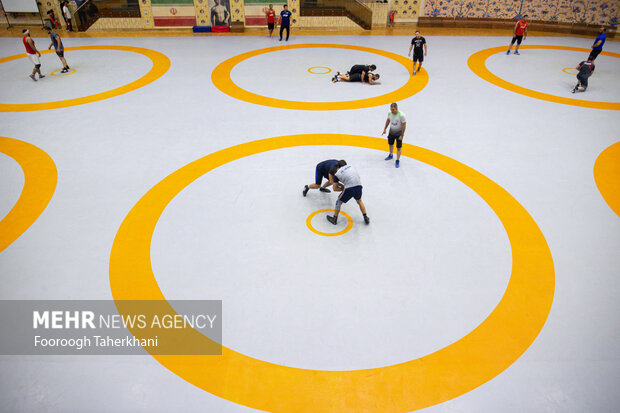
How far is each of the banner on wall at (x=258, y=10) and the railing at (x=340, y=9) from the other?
4.48ft

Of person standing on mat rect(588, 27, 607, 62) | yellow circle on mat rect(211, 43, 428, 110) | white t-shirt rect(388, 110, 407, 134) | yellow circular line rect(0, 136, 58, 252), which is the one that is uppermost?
person standing on mat rect(588, 27, 607, 62)

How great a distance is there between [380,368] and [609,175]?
8021 millimetres

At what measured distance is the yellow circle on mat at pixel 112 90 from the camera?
12836 mm

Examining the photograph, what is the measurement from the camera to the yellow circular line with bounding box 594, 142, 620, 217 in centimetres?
872

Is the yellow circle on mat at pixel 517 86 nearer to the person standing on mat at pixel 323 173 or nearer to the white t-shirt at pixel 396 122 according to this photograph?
the white t-shirt at pixel 396 122

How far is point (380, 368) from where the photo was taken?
5391 mm

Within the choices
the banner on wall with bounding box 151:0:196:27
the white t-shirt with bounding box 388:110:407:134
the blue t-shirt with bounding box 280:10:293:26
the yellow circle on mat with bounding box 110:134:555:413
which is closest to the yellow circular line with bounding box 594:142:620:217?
the yellow circle on mat with bounding box 110:134:555:413

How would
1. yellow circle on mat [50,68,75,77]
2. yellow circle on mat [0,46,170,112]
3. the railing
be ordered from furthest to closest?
1. the railing
2. yellow circle on mat [50,68,75,77]
3. yellow circle on mat [0,46,170,112]

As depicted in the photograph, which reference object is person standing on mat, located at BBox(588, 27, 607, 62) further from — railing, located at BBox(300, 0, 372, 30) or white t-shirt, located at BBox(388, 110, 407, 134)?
railing, located at BBox(300, 0, 372, 30)

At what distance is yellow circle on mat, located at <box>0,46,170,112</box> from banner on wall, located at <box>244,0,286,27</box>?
636cm

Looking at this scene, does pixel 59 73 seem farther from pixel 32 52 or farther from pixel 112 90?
pixel 112 90

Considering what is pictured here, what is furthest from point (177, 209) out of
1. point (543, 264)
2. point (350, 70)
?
point (350, 70)

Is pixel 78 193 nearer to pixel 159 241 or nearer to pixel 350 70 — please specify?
pixel 159 241

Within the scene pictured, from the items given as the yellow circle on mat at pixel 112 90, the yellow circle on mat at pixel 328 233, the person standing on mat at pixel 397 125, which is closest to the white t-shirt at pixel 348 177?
the yellow circle on mat at pixel 328 233
